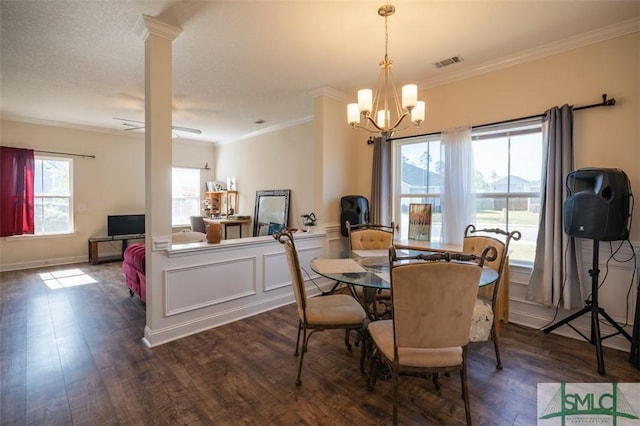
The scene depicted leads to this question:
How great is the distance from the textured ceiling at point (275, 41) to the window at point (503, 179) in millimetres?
760

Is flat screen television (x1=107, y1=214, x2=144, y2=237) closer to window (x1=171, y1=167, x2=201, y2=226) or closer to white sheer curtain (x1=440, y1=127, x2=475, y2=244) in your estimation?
window (x1=171, y1=167, x2=201, y2=226)

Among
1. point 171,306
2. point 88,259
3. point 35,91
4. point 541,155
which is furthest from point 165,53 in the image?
point 88,259

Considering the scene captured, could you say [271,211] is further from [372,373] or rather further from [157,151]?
[372,373]

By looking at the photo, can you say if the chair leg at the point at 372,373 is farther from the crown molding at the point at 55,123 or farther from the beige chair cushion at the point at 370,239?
the crown molding at the point at 55,123

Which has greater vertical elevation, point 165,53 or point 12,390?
point 165,53

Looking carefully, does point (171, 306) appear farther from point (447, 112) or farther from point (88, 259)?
point (88, 259)

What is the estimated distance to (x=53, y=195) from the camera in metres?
5.71

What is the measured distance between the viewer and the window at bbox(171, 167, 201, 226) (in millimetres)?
7301

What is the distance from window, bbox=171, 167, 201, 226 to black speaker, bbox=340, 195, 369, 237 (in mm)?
4918

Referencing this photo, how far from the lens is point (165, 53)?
8.59 ft

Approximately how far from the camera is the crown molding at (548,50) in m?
2.54

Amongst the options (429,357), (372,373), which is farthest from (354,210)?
(429,357)

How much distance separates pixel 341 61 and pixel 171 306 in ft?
9.89

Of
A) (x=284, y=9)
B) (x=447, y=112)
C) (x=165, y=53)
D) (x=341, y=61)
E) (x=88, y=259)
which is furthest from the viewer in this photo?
(x=88, y=259)
